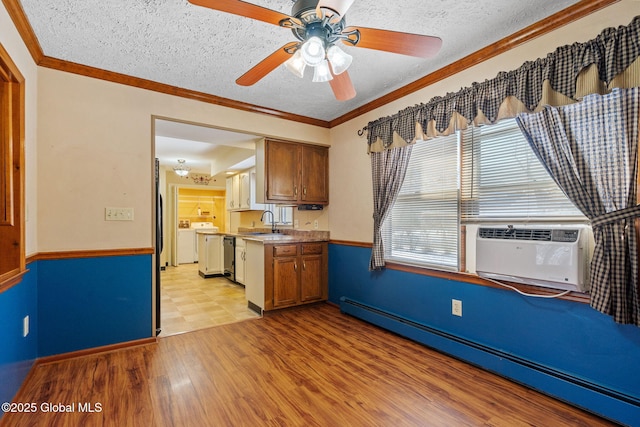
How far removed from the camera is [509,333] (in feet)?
7.14

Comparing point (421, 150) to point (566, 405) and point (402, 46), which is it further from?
point (566, 405)

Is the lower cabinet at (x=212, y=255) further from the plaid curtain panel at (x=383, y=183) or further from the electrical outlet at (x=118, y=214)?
the plaid curtain panel at (x=383, y=183)

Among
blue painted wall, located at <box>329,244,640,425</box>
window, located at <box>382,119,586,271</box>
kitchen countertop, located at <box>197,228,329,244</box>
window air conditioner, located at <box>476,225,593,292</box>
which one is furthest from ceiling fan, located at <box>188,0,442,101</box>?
kitchen countertop, located at <box>197,228,329,244</box>

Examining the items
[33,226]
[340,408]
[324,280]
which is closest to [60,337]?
[33,226]

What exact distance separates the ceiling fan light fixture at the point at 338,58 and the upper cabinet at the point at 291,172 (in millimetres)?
2113

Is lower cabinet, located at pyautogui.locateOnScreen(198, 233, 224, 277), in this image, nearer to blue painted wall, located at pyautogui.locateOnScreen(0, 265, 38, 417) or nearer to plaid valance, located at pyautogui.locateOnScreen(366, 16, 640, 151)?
blue painted wall, located at pyautogui.locateOnScreen(0, 265, 38, 417)

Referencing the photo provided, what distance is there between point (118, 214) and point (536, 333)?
341 centimetres

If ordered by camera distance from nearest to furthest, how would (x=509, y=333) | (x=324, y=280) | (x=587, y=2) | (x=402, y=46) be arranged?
(x=402, y=46) → (x=587, y=2) → (x=509, y=333) → (x=324, y=280)

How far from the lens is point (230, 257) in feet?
18.1

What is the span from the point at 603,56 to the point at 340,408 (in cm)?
251

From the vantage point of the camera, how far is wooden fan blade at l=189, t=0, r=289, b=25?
1335mm

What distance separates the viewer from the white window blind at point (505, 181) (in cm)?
203

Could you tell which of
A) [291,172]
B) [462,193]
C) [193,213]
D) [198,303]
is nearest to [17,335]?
[198,303]

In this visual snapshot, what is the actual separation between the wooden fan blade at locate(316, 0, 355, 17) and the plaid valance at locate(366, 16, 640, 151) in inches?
54.4
